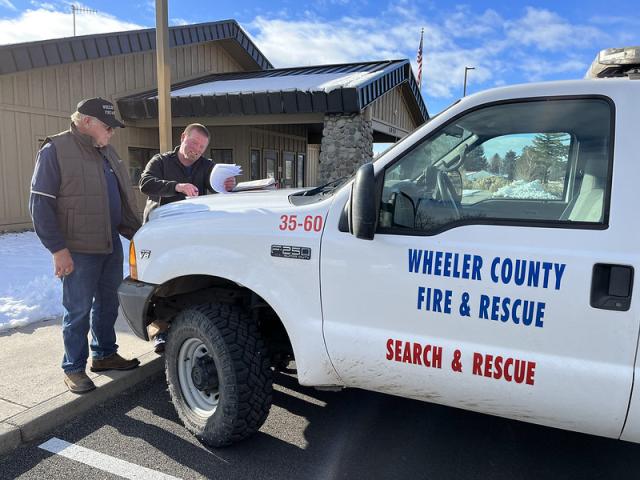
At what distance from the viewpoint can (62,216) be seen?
3.23 meters

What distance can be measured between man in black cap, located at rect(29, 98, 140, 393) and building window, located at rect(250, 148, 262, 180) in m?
11.8

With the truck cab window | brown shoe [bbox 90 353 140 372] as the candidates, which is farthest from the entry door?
the truck cab window

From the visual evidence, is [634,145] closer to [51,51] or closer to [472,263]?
[472,263]

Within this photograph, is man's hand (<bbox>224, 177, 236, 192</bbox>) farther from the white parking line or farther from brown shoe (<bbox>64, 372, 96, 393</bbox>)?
the white parking line

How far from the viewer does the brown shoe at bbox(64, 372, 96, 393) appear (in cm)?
328

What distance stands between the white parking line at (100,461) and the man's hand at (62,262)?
974 mm

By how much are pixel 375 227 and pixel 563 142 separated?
34.0 inches

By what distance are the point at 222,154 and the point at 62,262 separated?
1188 cm

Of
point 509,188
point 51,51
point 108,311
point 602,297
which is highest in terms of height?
point 51,51

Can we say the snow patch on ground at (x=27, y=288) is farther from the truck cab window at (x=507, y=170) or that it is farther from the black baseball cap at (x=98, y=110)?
the truck cab window at (x=507, y=170)

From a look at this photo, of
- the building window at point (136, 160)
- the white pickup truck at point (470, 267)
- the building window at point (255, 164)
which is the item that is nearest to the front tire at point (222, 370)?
the white pickup truck at point (470, 267)

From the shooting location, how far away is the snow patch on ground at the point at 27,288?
4689 mm

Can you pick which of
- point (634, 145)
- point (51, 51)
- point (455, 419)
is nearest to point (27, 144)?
point (51, 51)

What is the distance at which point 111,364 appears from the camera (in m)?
3.67
